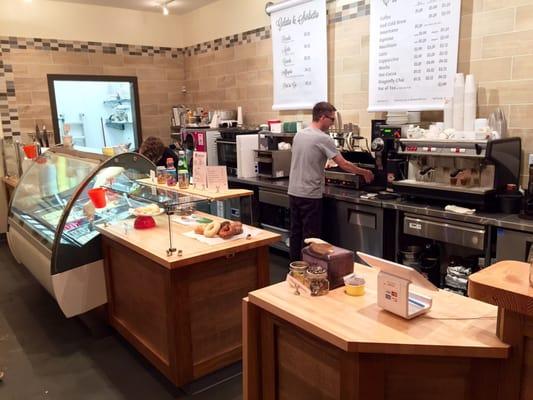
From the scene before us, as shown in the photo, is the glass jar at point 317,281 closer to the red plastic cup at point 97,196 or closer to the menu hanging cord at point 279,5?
the red plastic cup at point 97,196

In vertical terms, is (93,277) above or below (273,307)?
below

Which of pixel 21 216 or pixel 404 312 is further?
pixel 21 216

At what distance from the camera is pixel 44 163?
167 inches

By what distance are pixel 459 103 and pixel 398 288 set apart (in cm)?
236

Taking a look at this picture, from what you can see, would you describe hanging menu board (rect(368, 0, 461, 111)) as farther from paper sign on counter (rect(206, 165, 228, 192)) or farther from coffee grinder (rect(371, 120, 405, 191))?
paper sign on counter (rect(206, 165, 228, 192))

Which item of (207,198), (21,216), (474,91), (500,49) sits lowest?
(21,216)

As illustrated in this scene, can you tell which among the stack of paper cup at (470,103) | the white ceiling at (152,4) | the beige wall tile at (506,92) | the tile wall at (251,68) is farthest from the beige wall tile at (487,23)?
the white ceiling at (152,4)

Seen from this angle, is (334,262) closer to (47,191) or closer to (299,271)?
(299,271)

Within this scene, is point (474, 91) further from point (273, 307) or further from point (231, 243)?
point (273, 307)

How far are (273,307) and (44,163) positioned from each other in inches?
131

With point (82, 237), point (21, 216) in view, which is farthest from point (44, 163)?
point (82, 237)

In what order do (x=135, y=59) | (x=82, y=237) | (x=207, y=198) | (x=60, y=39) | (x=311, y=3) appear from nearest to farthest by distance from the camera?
(x=207, y=198) → (x=82, y=237) → (x=311, y=3) → (x=60, y=39) → (x=135, y=59)

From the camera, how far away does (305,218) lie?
4.23m

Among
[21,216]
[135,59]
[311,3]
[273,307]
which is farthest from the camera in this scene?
[135,59]
